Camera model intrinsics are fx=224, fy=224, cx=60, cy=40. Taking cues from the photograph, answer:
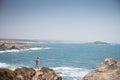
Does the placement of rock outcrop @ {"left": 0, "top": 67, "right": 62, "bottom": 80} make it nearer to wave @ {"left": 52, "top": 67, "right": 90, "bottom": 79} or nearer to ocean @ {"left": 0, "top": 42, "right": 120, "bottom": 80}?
ocean @ {"left": 0, "top": 42, "right": 120, "bottom": 80}

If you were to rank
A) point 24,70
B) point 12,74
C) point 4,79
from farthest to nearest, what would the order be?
point 24,70, point 12,74, point 4,79

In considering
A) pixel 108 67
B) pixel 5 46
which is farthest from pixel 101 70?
pixel 5 46

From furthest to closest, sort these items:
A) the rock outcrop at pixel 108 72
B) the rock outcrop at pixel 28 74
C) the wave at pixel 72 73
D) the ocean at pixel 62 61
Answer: the ocean at pixel 62 61
the wave at pixel 72 73
the rock outcrop at pixel 108 72
the rock outcrop at pixel 28 74

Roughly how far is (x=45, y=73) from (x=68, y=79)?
722 cm

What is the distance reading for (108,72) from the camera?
14.7 metres

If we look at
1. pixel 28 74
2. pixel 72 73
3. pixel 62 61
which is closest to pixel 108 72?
pixel 28 74

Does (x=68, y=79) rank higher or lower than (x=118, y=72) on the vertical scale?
lower

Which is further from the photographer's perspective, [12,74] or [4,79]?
[12,74]

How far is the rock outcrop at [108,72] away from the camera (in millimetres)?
14084

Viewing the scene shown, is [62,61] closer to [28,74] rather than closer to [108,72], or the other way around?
[108,72]

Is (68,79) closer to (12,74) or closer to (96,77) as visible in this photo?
(96,77)

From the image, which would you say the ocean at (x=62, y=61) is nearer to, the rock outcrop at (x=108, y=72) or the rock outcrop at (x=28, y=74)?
the rock outcrop at (x=108, y=72)

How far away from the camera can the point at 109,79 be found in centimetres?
1401

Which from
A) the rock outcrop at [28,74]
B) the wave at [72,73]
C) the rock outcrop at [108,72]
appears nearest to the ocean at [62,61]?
the wave at [72,73]
